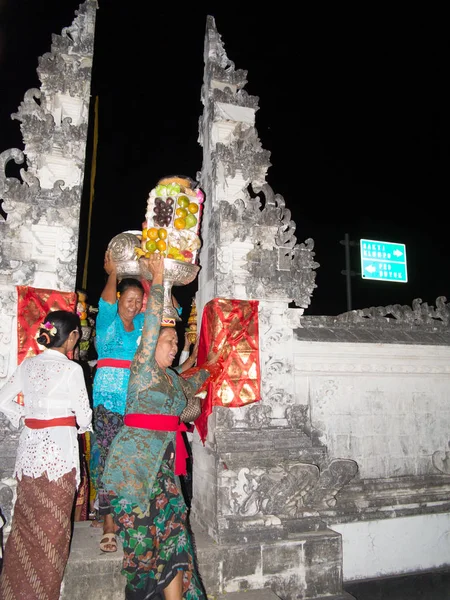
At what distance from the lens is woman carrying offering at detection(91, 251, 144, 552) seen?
12.6 feet

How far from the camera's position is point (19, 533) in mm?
2939

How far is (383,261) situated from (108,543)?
1152 centimetres

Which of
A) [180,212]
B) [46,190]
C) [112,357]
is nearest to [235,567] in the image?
[112,357]

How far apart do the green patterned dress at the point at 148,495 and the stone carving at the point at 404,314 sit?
284cm

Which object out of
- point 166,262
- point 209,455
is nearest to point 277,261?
point 166,262

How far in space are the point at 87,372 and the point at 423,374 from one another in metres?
4.01

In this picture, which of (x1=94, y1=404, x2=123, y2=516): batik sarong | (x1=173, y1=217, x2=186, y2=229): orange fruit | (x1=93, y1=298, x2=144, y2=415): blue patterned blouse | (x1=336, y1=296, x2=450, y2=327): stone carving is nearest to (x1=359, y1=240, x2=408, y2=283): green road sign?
(x1=336, y1=296, x2=450, y2=327): stone carving

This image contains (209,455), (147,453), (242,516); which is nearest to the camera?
(147,453)

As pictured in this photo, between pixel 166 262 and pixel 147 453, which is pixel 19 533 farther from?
pixel 166 262

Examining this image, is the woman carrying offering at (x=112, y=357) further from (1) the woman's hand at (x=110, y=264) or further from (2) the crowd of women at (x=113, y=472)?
(2) the crowd of women at (x=113, y=472)

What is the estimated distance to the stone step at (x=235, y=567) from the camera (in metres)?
3.40

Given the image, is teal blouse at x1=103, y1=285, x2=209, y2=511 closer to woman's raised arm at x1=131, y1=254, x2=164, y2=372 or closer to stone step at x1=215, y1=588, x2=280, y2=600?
woman's raised arm at x1=131, y1=254, x2=164, y2=372

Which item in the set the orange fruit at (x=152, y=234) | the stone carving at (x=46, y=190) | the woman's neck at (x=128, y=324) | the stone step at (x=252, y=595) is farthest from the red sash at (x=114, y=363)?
the stone step at (x=252, y=595)

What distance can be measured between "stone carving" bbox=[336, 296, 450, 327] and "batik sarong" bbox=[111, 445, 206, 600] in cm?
303
